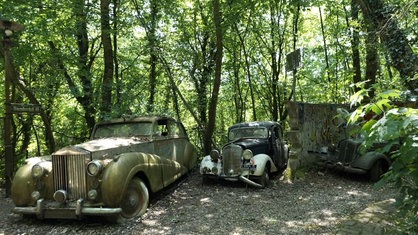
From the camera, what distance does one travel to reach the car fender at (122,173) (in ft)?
17.1

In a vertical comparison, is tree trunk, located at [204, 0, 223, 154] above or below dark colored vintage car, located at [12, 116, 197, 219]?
above

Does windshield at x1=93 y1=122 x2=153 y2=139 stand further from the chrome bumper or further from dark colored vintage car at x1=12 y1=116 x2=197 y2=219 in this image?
the chrome bumper

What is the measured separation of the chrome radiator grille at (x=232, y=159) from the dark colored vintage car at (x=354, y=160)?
8.44ft

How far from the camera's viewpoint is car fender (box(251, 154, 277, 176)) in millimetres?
7587

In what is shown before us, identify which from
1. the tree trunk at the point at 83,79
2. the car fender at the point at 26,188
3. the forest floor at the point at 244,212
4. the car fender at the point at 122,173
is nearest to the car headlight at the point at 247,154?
the forest floor at the point at 244,212

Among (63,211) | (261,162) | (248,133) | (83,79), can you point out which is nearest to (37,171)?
(63,211)

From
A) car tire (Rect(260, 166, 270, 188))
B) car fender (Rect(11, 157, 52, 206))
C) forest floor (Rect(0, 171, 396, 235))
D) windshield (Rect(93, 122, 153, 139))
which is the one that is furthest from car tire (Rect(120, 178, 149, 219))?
car tire (Rect(260, 166, 270, 188))

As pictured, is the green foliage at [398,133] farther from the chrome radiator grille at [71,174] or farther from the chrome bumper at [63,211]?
the chrome radiator grille at [71,174]

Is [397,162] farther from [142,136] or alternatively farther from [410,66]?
[142,136]

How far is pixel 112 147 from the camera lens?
19.8ft

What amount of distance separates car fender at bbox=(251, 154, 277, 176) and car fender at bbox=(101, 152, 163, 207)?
2395 mm

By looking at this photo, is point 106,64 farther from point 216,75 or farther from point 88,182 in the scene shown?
point 88,182

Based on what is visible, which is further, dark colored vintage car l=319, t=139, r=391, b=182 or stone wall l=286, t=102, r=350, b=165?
stone wall l=286, t=102, r=350, b=165

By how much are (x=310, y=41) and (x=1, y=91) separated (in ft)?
47.2
